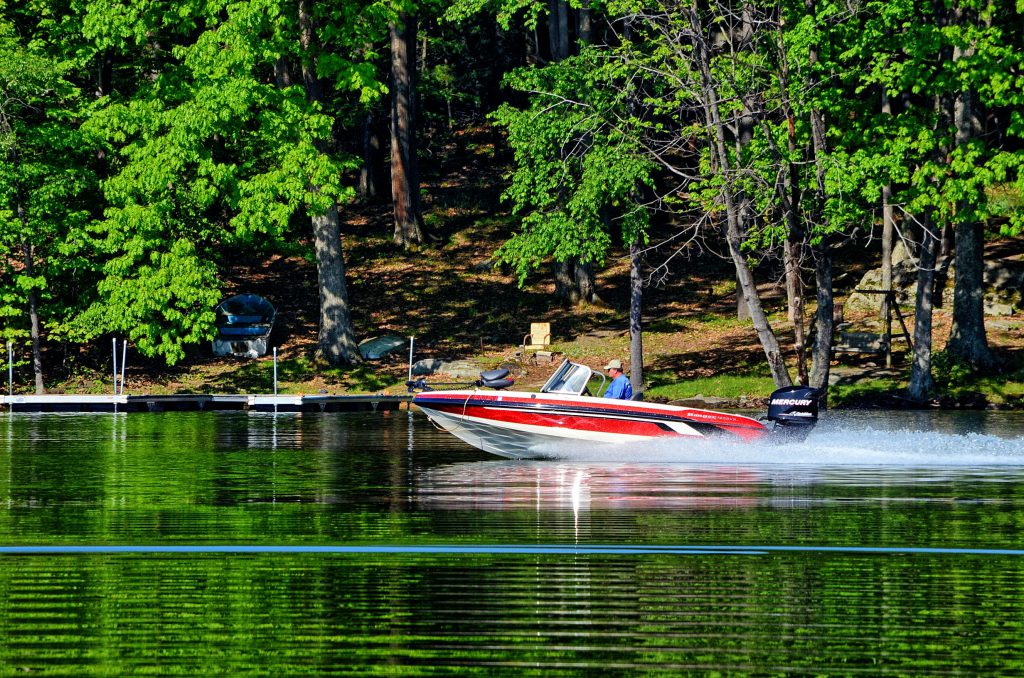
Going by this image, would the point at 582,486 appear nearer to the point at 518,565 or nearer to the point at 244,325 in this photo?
the point at 518,565

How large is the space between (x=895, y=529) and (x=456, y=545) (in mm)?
4993

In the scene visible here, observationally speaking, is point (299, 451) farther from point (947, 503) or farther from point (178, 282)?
point (178, 282)

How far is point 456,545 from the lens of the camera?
45.7 ft

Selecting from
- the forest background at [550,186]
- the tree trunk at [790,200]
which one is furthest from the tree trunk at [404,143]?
the tree trunk at [790,200]

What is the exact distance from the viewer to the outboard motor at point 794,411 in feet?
76.5

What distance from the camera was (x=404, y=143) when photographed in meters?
53.3

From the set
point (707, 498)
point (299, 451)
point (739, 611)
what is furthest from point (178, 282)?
point (739, 611)

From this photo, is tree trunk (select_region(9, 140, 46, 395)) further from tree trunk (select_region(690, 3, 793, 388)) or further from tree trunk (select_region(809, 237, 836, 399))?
tree trunk (select_region(809, 237, 836, 399))

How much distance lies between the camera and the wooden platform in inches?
1523

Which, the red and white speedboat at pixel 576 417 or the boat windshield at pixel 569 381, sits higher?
the boat windshield at pixel 569 381

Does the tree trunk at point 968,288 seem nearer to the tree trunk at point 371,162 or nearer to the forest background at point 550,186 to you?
the forest background at point 550,186

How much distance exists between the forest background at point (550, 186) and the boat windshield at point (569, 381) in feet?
28.4

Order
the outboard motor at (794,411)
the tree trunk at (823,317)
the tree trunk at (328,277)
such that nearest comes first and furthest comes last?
the outboard motor at (794,411) → the tree trunk at (823,317) → the tree trunk at (328,277)

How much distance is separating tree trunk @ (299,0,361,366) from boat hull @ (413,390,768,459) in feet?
63.8
